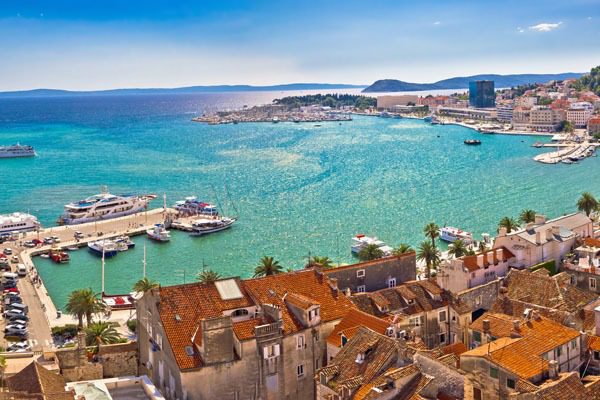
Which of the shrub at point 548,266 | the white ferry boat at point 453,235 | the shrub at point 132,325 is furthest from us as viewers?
the white ferry boat at point 453,235

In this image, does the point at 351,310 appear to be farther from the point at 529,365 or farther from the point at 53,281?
the point at 53,281

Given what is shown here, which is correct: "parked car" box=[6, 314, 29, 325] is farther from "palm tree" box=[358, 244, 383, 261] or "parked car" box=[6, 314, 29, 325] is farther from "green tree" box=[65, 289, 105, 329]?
"palm tree" box=[358, 244, 383, 261]

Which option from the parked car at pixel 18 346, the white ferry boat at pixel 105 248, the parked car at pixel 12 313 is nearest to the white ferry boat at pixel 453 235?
the white ferry boat at pixel 105 248

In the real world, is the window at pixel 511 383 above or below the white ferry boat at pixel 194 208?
above

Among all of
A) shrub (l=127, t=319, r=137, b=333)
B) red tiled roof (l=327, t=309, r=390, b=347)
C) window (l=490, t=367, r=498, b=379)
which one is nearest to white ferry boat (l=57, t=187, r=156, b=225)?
shrub (l=127, t=319, r=137, b=333)

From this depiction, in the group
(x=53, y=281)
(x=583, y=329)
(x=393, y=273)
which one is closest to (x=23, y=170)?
(x=53, y=281)

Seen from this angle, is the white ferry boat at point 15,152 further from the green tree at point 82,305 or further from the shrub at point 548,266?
the shrub at point 548,266

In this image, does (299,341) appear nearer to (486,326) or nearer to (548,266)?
(486,326)
